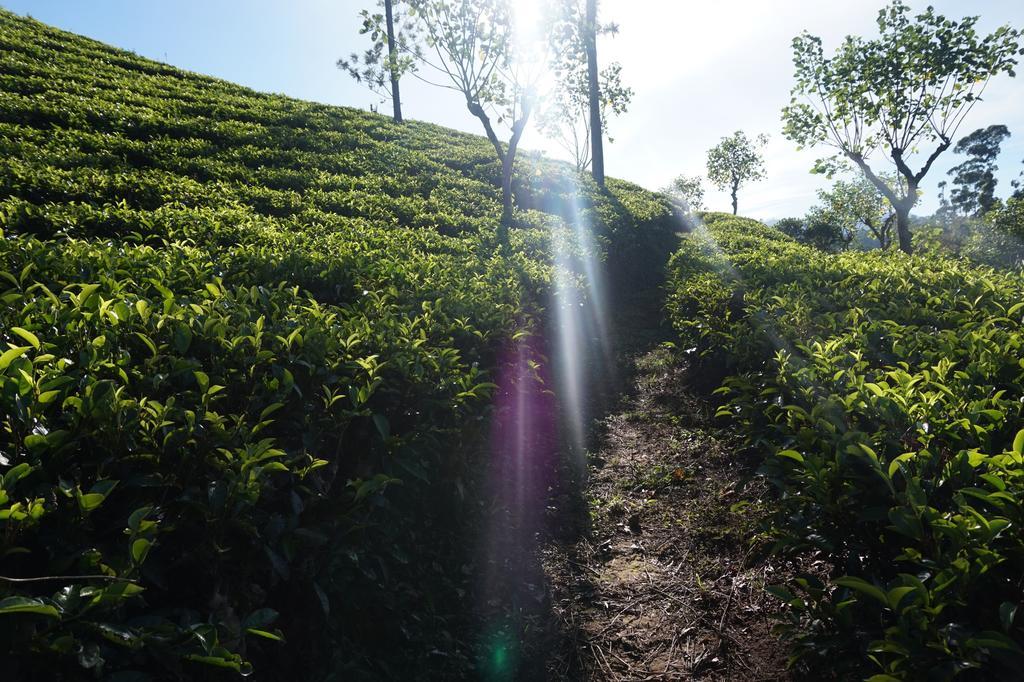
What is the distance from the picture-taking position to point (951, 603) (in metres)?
1.62

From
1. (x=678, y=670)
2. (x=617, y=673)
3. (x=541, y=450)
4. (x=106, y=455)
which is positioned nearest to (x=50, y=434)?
(x=106, y=455)

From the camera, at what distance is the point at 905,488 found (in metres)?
2.11

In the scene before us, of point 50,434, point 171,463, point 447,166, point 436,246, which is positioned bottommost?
point 171,463

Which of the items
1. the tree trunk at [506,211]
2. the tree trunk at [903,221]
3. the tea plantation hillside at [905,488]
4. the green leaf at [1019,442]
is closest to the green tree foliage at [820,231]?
the tree trunk at [903,221]

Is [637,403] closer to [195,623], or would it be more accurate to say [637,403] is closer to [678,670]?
[678,670]

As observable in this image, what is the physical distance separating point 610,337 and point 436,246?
3.05 meters

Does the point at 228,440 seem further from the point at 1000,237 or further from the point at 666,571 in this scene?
the point at 1000,237

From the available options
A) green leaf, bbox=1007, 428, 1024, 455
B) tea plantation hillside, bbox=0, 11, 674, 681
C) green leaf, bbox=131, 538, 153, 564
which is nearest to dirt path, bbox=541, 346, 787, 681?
tea plantation hillside, bbox=0, 11, 674, 681

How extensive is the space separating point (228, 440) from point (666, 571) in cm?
282

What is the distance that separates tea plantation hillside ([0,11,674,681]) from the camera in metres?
1.44

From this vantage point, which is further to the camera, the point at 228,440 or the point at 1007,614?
the point at 228,440

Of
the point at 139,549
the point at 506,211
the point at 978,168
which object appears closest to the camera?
the point at 139,549

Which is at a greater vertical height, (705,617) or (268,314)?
(268,314)

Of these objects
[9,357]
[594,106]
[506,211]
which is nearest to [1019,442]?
[9,357]
